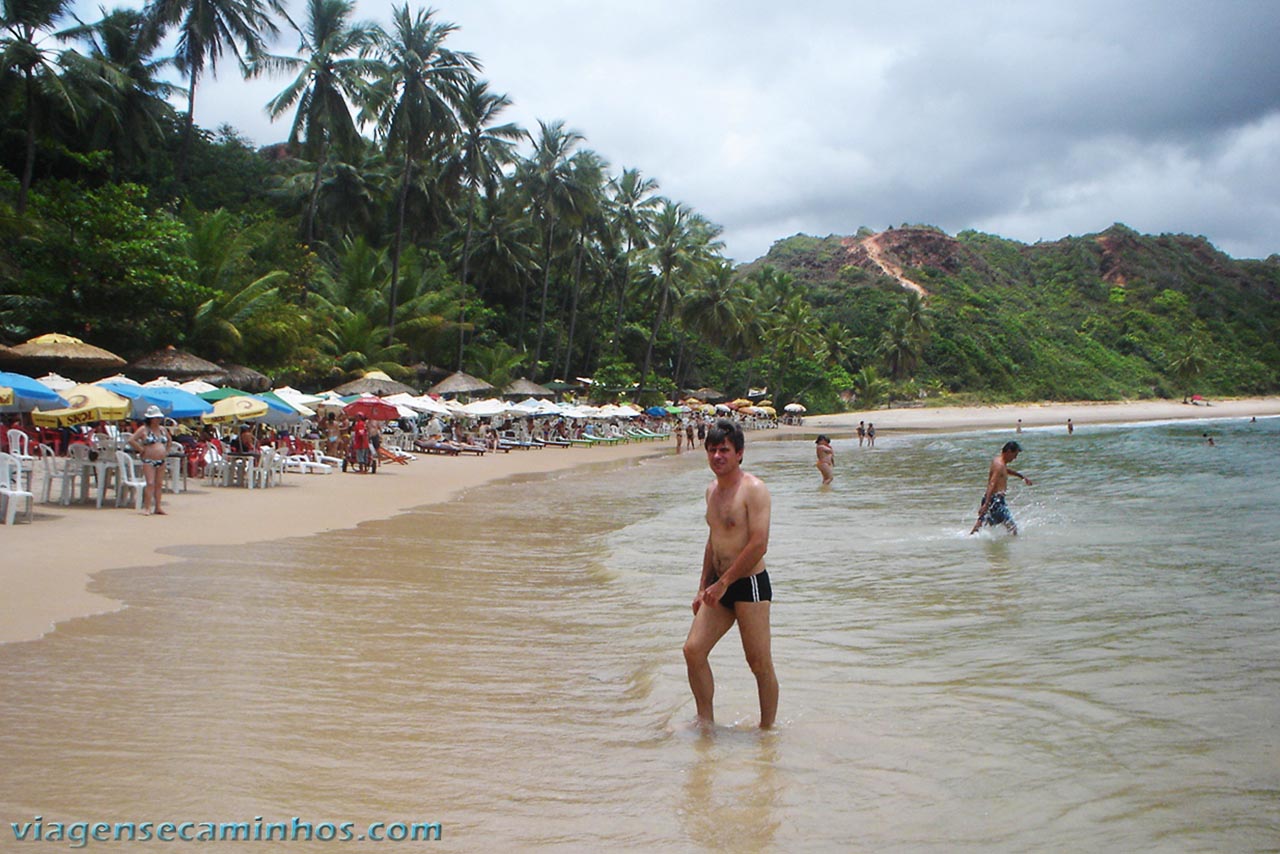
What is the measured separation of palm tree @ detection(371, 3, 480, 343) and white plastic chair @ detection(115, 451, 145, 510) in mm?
22795

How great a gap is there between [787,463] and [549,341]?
91.3ft

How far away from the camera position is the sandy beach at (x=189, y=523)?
22.9 feet

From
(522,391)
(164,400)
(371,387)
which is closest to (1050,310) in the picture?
(522,391)

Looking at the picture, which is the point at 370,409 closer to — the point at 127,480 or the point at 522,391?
the point at 127,480

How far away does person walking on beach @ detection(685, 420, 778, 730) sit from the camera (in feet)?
14.5

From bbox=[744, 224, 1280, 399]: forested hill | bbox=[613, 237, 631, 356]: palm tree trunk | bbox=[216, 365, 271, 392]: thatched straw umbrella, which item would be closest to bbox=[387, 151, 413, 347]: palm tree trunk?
bbox=[216, 365, 271, 392]: thatched straw umbrella

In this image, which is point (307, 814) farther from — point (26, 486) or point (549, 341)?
point (549, 341)

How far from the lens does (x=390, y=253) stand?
42188 mm

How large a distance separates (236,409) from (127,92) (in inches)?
793

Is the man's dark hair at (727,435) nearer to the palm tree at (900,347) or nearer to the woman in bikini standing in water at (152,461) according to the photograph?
the woman in bikini standing in water at (152,461)

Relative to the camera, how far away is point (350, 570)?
29.4ft

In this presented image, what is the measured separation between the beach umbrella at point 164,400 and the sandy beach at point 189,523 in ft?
3.98

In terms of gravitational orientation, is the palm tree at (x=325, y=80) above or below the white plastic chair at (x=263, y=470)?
above

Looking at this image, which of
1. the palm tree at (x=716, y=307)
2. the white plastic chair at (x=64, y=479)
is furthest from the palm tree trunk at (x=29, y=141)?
the palm tree at (x=716, y=307)
